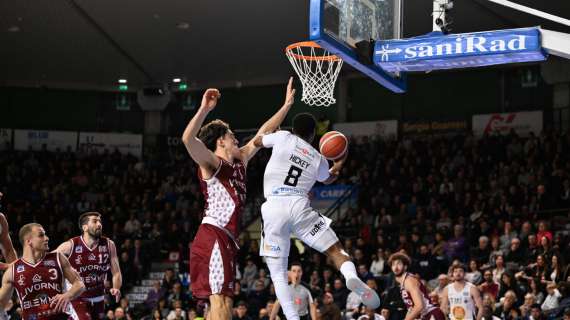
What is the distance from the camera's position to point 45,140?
3350cm

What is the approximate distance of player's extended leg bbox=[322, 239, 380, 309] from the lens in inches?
314

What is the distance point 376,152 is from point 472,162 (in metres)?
4.35

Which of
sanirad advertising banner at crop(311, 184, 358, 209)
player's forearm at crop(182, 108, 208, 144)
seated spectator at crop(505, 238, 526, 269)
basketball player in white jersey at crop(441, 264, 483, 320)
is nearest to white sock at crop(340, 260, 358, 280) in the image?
player's forearm at crop(182, 108, 208, 144)

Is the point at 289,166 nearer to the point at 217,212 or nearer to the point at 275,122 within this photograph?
the point at 275,122

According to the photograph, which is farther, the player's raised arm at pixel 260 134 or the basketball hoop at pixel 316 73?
the basketball hoop at pixel 316 73

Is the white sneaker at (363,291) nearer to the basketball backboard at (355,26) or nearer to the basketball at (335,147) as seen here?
the basketball at (335,147)

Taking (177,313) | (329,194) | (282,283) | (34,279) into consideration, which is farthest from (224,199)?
(329,194)

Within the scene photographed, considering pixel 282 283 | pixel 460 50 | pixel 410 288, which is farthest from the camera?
pixel 410 288

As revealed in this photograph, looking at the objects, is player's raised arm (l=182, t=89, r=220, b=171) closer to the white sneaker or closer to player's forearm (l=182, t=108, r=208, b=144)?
player's forearm (l=182, t=108, r=208, b=144)

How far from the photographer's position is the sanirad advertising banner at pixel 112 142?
1314 inches

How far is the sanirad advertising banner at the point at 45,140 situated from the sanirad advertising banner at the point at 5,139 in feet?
0.72

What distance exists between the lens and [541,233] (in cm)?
1758

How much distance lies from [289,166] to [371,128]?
22409mm

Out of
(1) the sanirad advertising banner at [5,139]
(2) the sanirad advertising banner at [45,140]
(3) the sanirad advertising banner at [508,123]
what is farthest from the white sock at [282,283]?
(1) the sanirad advertising banner at [5,139]
